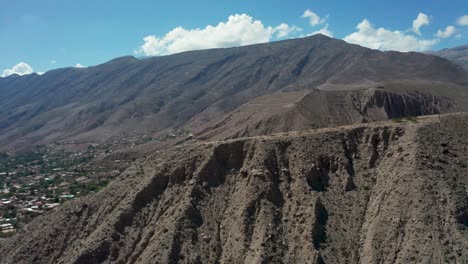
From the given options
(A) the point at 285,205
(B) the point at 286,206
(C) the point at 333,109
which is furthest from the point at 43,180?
(B) the point at 286,206

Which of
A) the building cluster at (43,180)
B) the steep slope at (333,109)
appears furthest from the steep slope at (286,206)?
the steep slope at (333,109)

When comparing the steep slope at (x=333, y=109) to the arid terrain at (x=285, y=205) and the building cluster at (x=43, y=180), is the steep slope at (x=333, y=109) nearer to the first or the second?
the building cluster at (x=43, y=180)

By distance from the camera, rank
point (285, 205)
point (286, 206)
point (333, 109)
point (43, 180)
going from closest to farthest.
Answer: point (286, 206) < point (285, 205) < point (333, 109) < point (43, 180)

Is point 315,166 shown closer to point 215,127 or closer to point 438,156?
point 438,156

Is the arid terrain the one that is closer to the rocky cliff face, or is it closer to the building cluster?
the building cluster

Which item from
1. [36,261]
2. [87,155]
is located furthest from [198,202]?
[87,155]

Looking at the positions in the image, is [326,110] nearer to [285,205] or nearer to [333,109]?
[333,109]

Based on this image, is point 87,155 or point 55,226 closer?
point 55,226
